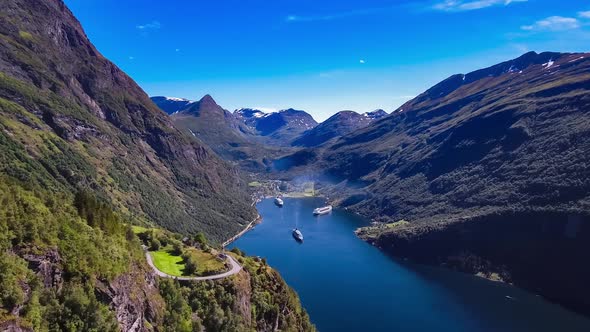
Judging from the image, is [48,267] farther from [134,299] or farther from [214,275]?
[214,275]

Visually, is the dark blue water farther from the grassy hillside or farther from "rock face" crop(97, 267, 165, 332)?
"rock face" crop(97, 267, 165, 332)

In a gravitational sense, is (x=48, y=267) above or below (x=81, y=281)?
above

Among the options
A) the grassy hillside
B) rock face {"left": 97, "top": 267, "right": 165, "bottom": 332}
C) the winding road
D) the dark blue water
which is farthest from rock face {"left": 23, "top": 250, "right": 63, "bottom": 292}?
the dark blue water

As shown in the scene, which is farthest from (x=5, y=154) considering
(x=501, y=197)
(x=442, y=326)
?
(x=501, y=197)

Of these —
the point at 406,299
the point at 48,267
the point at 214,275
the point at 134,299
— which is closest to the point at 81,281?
the point at 48,267

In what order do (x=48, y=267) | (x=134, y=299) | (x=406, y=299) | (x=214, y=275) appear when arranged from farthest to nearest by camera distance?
(x=406, y=299), (x=214, y=275), (x=134, y=299), (x=48, y=267)

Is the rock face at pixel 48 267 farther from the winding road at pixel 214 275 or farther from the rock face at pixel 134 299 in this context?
the winding road at pixel 214 275

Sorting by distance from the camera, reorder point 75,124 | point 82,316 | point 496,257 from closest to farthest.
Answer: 1. point 82,316
2. point 496,257
3. point 75,124

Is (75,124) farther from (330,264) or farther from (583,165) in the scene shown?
(583,165)
